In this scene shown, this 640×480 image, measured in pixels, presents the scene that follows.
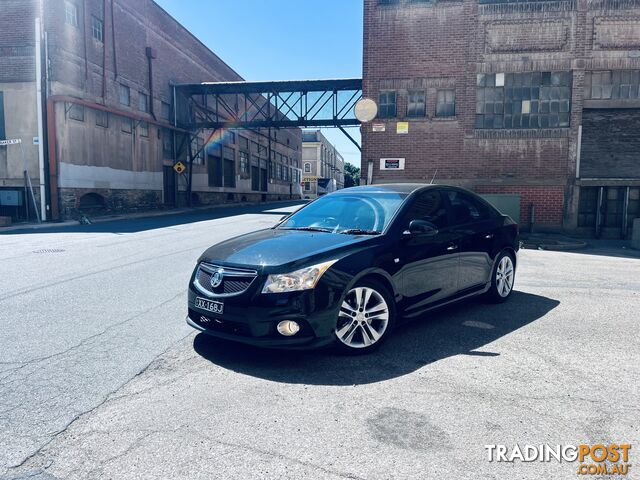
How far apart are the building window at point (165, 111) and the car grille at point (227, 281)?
93.1ft

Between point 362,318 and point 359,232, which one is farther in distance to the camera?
point 359,232

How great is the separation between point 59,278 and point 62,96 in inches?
642

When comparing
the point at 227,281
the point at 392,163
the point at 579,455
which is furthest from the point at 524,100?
the point at 579,455

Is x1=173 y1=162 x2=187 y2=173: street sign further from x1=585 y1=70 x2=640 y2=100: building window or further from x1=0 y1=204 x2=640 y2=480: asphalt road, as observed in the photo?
x1=0 y1=204 x2=640 y2=480: asphalt road

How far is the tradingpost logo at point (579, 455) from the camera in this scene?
2414 mm

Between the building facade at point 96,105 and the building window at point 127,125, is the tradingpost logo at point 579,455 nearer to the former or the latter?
the building facade at point 96,105

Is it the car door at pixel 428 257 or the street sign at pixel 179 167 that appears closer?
the car door at pixel 428 257

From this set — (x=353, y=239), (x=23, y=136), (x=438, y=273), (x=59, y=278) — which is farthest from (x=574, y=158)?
(x=23, y=136)

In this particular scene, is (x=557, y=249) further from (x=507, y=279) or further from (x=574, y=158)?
(x=507, y=279)

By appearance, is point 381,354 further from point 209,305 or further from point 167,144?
point 167,144

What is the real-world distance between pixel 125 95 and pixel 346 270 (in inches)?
1019

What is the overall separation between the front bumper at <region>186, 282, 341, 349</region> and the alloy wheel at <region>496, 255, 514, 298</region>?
308 centimetres

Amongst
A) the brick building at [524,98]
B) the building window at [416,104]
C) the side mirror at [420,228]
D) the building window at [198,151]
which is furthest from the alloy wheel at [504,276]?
the building window at [198,151]

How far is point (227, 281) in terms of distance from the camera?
12.4ft
